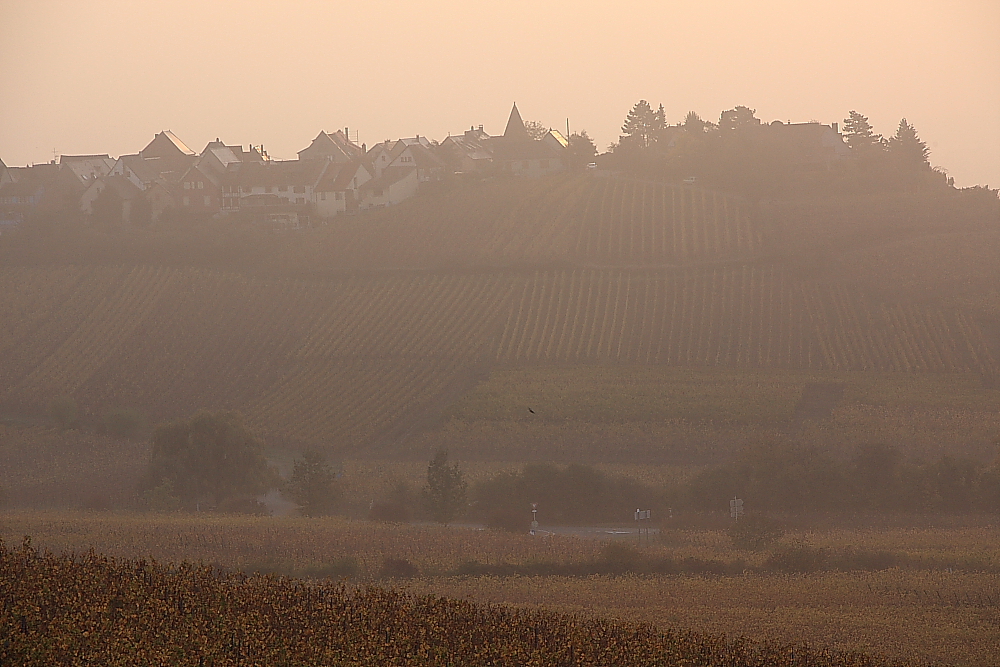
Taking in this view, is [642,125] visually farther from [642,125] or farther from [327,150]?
[327,150]

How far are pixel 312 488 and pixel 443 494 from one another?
184 inches

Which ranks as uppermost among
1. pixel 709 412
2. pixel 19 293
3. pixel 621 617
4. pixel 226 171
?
pixel 226 171

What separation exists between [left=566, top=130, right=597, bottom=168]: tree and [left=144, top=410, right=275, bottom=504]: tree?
190 feet

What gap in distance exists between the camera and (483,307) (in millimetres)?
59156

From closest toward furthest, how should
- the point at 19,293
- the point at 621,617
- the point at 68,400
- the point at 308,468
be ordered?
the point at 621,617
the point at 308,468
the point at 68,400
the point at 19,293

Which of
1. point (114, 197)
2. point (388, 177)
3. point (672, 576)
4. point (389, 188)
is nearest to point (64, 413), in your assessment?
point (672, 576)

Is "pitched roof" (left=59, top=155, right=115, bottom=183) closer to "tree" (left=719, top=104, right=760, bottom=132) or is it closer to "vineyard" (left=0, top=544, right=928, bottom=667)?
"tree" (left=719, top=104, right=760, bottom=132)

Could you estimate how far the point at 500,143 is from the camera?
9381cm

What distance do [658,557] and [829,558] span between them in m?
4.03

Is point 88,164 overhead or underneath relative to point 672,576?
overhead

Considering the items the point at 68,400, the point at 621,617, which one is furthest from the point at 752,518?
the point at 68,400

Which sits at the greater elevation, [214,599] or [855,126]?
[855,126]

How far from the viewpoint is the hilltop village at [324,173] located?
3100 inches

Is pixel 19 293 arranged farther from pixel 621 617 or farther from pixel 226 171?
pixel 621 617
